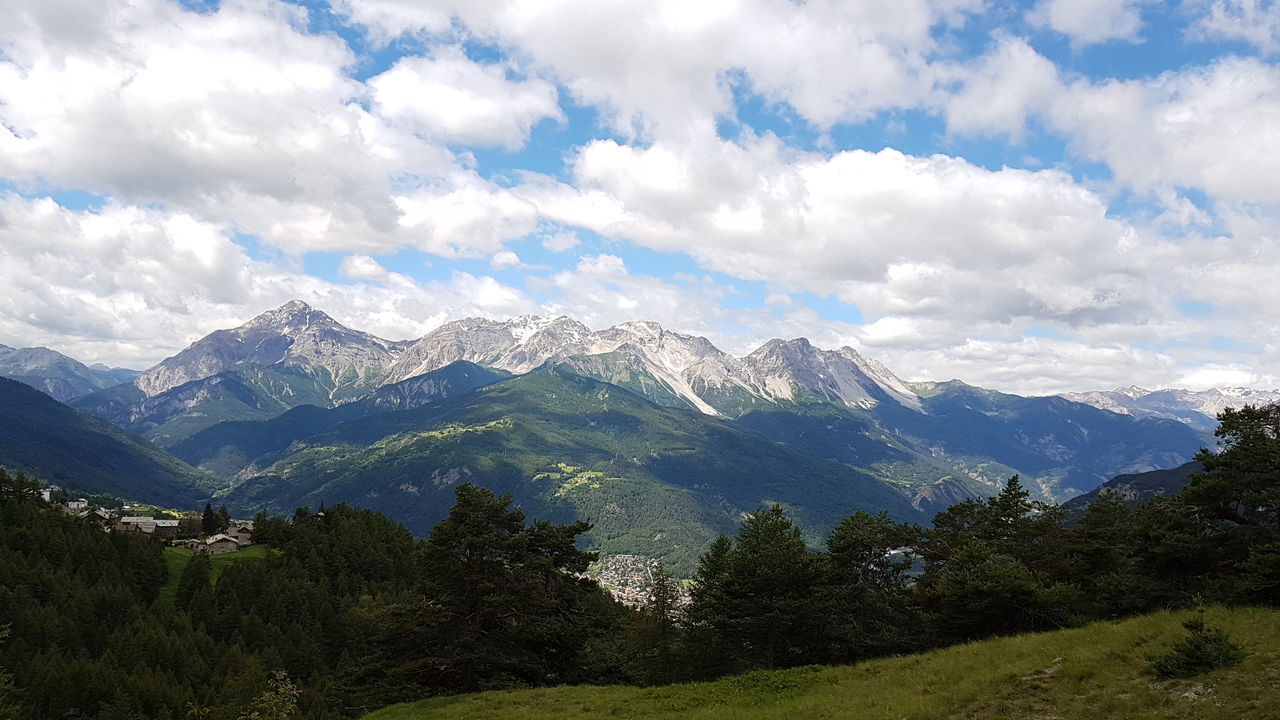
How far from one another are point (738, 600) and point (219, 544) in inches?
5481

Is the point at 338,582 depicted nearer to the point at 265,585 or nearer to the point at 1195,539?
the point at 265,585

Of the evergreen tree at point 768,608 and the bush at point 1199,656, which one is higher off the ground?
the bush at point 1199,656

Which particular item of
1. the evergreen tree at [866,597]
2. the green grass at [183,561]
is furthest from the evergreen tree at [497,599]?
the green grass at [183,561]

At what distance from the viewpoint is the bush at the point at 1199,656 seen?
20.3m

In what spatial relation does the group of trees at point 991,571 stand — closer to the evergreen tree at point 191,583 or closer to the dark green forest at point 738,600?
the dark green forest at point 738,600

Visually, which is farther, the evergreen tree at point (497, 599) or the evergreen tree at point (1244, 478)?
the evergreen tree at point (497, 599)

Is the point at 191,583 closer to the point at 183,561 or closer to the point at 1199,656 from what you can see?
the point at 183,561

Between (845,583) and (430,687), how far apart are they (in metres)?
31.8

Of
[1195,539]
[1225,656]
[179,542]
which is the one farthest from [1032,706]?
[179,542]

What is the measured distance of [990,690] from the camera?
23.6 meters

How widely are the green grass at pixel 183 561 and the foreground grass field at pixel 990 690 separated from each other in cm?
10082

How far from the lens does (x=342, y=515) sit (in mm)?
149125

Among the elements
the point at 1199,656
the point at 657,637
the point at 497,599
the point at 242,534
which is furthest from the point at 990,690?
the point at 242,534

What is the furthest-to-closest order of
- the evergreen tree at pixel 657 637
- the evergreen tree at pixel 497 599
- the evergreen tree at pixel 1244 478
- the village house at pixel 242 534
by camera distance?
the village house at pixel 242 534
the evergreen tree at pixel 657 637
the evergreen tree at pixel 497 599
the evergreen tree at pixel 1244 478
